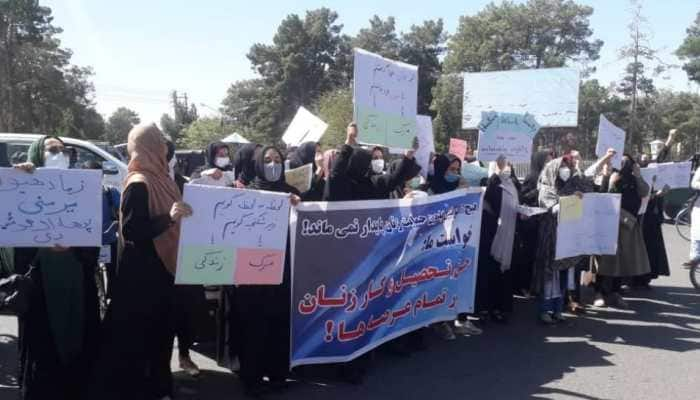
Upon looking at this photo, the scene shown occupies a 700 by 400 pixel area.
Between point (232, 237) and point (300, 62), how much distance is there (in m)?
51.4

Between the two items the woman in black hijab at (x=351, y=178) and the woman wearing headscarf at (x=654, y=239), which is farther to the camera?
the woman wearing headscarf at (x=654, y=239)

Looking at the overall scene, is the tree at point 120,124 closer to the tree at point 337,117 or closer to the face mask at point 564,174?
the tree at point 337,117

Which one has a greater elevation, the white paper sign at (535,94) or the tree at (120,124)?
the tree at (120,124)

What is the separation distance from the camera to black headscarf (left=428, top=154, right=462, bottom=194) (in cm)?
610

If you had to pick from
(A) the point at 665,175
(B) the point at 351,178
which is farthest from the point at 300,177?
(A) the point at 665,175

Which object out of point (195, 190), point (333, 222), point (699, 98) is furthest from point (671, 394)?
point (699, 98)

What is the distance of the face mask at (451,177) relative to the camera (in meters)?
6.09

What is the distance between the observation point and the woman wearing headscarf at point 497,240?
6.18 meters

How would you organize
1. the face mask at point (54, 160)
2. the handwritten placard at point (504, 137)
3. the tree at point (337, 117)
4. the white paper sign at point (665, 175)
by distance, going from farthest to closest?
the tree at point (337, 117) < the white paper sign at point (665, 175) < the handwritten placard at point (504, 137) < the face mask at point (54, 160)

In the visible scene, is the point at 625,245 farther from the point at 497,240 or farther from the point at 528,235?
the point at 497,240

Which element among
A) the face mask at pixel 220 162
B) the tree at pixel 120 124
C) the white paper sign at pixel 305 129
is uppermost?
the tree at pixel 120 124

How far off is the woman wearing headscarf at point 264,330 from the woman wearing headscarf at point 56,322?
0.97 meters

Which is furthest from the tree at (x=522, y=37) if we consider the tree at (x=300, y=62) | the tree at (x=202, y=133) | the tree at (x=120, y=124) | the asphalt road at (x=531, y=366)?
the tree at (x=120, y=124)

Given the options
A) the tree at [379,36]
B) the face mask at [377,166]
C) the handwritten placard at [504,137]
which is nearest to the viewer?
the face mask at [377,166]
